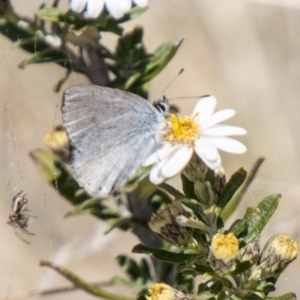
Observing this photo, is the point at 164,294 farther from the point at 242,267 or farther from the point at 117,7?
the point at 117,7

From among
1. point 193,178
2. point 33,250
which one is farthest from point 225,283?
point 33,250

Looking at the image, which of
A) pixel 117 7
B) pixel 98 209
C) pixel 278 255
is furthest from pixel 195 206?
pixel 117 7

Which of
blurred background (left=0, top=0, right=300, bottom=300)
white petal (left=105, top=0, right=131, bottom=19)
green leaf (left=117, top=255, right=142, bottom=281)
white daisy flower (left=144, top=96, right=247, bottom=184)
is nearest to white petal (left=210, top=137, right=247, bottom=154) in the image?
white daisy flower (left=144, top=96, right=247, bottom=184)

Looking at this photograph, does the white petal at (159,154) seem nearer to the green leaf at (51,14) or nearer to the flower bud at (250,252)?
the flower bud at (250,252)

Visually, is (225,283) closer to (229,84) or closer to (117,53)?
(117,53)

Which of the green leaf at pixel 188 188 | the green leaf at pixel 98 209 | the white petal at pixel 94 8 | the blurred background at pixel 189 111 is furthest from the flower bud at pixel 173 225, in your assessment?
the blurred background at pixel 189 111

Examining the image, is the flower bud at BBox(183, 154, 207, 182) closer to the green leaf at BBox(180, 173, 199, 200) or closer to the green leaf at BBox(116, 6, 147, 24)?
the green leaf at BBox(180, 173, 199, 200)
